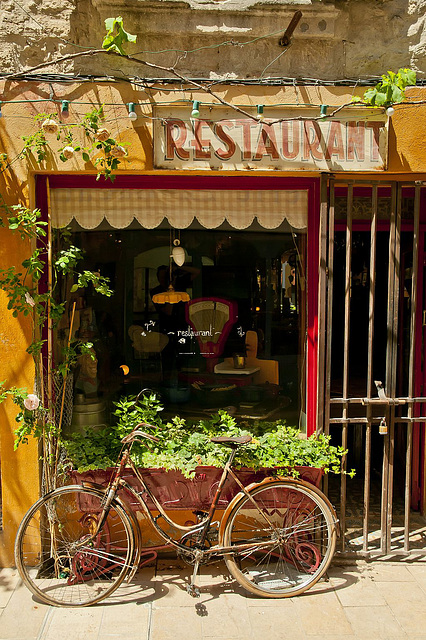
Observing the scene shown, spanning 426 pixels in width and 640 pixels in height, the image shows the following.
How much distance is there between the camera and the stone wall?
14.0 feet

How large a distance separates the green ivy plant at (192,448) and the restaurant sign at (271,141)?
209cm

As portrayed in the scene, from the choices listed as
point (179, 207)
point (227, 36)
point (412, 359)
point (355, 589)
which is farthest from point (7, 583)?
point (227, 36)

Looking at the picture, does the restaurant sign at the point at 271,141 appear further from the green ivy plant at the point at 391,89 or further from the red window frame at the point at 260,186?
the green ivy plant at the point at 391,89

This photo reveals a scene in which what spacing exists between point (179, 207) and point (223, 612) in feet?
10.7

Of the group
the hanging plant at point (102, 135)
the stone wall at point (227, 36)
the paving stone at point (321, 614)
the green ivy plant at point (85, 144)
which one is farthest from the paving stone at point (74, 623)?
the stone wall at point (227, 36)

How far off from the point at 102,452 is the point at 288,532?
5.33 feet

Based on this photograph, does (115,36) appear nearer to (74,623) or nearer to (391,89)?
(391,89)

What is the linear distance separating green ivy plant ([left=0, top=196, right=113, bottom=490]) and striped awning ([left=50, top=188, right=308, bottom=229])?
29 centimetres

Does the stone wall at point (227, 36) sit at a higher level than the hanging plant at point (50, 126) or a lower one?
higher

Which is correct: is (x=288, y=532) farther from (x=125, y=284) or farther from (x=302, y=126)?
(x=302, y=126)

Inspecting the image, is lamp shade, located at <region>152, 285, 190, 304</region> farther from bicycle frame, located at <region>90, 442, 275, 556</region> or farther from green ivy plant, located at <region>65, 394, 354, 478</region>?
bicycle frame, located at <region>90, 442, 275, 556</region>

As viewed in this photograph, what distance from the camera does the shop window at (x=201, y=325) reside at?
485 centimetres

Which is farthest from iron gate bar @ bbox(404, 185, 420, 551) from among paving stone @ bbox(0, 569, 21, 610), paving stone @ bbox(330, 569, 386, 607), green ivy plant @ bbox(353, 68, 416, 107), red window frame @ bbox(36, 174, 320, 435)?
paving stone @ bbox(0, 569, 21, 610)

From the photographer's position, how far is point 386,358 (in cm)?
455
